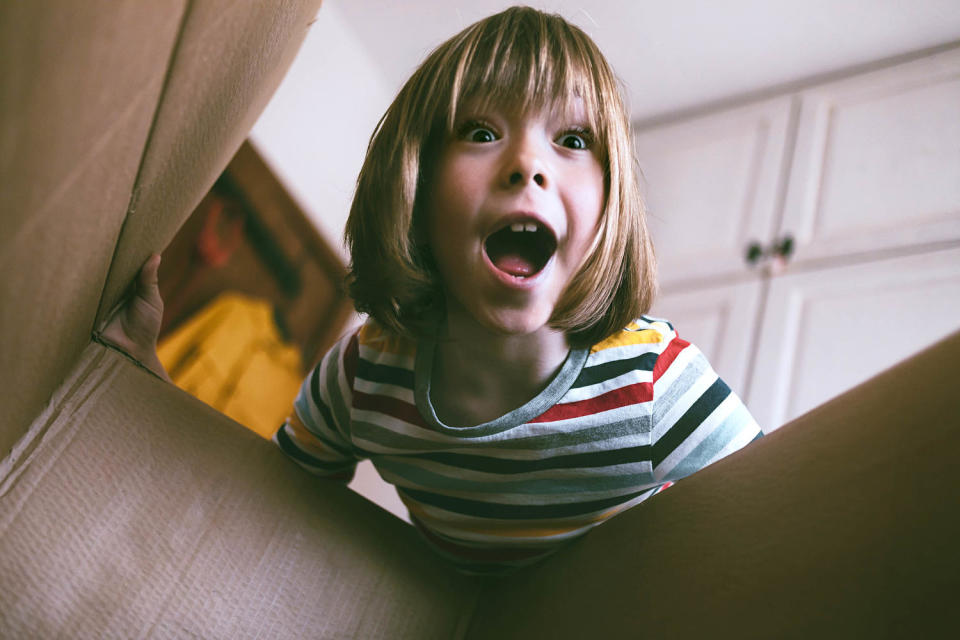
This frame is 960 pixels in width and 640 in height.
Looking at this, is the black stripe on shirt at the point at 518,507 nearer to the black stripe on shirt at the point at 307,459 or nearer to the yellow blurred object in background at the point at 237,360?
the black stripe on shirt at the point at 307,459

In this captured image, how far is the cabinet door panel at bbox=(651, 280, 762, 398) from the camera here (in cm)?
152

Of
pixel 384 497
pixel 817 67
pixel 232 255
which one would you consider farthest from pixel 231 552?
pixel 817 67

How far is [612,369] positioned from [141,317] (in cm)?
32

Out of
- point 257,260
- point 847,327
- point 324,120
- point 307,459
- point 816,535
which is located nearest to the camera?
point 816,535

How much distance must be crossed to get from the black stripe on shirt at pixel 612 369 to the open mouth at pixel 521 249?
0.31 feet

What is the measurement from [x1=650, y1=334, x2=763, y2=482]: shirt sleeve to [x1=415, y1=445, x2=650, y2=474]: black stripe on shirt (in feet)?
0.06

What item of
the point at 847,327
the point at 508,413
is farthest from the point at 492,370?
the point at 847,327

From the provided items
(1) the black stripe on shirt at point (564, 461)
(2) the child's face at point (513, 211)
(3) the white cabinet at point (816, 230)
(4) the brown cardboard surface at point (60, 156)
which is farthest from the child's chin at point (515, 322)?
(3) the white cabinet at point (816, 230)

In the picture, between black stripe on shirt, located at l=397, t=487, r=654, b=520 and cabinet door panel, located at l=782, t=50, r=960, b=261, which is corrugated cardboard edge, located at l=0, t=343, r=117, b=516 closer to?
black stripe on shirt, located at l=397, t=487, r=654, b=520

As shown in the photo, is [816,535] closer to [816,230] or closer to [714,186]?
[816,230]

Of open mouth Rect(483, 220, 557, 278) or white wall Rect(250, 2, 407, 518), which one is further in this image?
white wall Rect(250, 2, 407, 518)

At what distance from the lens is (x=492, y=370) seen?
1.77 ft

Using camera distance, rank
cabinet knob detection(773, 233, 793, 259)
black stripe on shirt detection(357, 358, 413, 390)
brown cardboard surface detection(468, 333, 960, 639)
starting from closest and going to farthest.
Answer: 1. brown cardboard surface detection(468, 333, 960, 639)
2. black stripe on shirt detection(357, 358, 413, 390)
3. cabinet knob detection(773, 233, 793, 259)

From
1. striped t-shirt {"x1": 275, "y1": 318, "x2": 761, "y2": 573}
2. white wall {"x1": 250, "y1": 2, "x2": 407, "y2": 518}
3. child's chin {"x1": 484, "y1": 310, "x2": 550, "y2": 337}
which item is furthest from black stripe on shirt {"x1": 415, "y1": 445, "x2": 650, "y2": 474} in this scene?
white wall {"x1": 250, "y1": 2, "x2": 407, "y2": 518}
